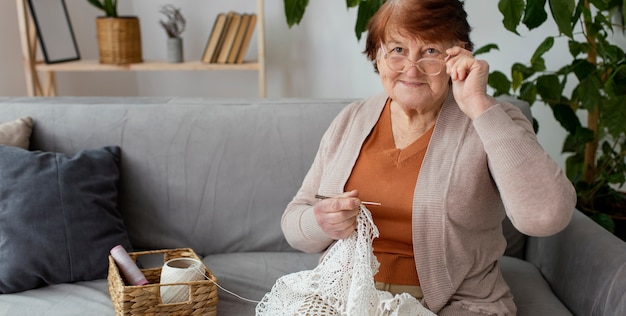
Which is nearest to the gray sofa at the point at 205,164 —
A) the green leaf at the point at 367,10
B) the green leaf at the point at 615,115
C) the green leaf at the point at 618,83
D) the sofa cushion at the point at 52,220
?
the sofa cushion at the point at 52,220

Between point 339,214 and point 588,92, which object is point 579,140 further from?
point 339,214

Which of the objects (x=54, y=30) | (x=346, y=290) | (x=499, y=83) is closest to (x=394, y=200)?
(x=346, y=290)

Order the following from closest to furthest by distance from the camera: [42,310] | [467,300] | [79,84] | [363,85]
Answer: [467,300]
[42,310]
[363,85]
[79,84]

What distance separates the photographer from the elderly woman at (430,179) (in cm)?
134

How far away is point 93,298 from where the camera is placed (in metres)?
1.62

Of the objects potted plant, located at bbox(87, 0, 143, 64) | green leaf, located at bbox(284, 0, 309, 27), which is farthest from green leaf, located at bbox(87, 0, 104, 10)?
green leaf, located at bbox(284, 0, 309, 27)

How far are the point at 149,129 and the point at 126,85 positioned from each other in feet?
4.86

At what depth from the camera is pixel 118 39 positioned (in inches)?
109

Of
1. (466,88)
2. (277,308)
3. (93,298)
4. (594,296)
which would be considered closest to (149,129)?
(93,298)

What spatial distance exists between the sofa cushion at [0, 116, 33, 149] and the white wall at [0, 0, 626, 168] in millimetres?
1141

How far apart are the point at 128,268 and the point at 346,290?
0.54 m

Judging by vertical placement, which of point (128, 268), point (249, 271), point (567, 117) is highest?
point (567, 117)

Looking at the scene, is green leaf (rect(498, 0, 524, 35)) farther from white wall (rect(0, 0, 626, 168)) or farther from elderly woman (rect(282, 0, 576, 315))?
white wall (rect(0, 0, 626, 168))

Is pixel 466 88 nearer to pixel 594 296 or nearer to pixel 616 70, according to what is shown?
pixel 594 296
